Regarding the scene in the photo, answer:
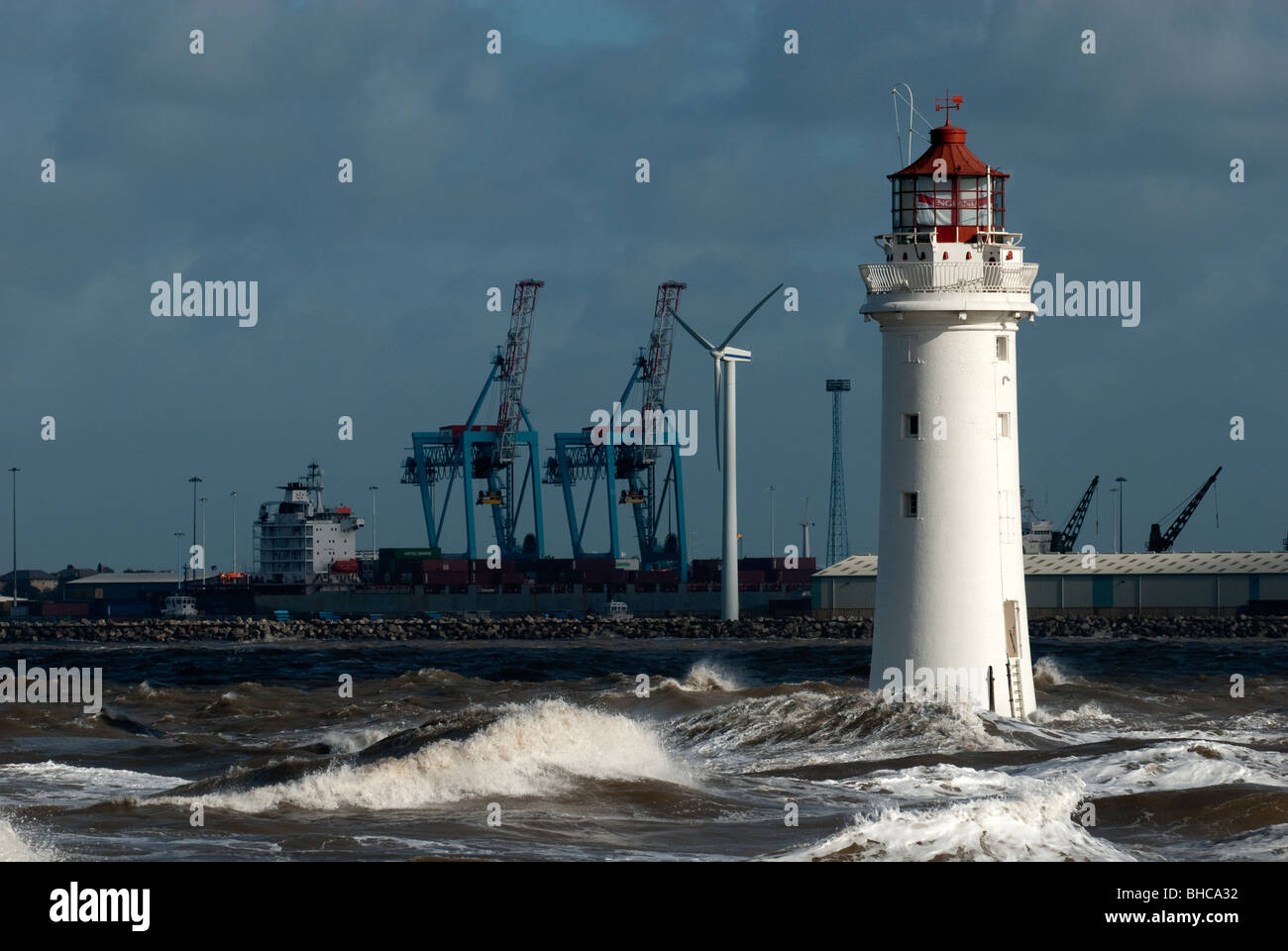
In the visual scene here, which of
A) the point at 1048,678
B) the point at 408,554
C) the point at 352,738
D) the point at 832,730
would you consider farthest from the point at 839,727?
the point at 408,554

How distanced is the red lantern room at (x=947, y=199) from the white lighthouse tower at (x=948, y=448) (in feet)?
→ 0.13

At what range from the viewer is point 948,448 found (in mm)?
31250

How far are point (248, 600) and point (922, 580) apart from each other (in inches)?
6113

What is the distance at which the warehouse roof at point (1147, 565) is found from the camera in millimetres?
119062

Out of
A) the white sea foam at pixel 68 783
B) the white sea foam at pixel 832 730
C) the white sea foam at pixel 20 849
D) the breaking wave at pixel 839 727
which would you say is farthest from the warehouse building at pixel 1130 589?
the white sea foam at pixel 20 849

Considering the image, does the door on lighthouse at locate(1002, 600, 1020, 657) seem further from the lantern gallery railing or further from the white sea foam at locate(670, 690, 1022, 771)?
the lantern gallery railing

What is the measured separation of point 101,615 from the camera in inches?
7475

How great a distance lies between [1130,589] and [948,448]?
3532 inches

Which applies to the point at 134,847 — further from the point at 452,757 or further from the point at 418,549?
the point at 418,549

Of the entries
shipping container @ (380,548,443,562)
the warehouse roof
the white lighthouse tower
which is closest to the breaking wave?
the white lighthouse tower

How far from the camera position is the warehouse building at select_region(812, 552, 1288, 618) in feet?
380

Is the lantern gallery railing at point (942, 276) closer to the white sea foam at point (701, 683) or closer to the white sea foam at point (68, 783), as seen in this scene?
the white sea foam at point (68, 783)

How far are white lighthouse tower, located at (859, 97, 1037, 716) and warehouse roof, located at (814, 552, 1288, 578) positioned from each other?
85.0m
